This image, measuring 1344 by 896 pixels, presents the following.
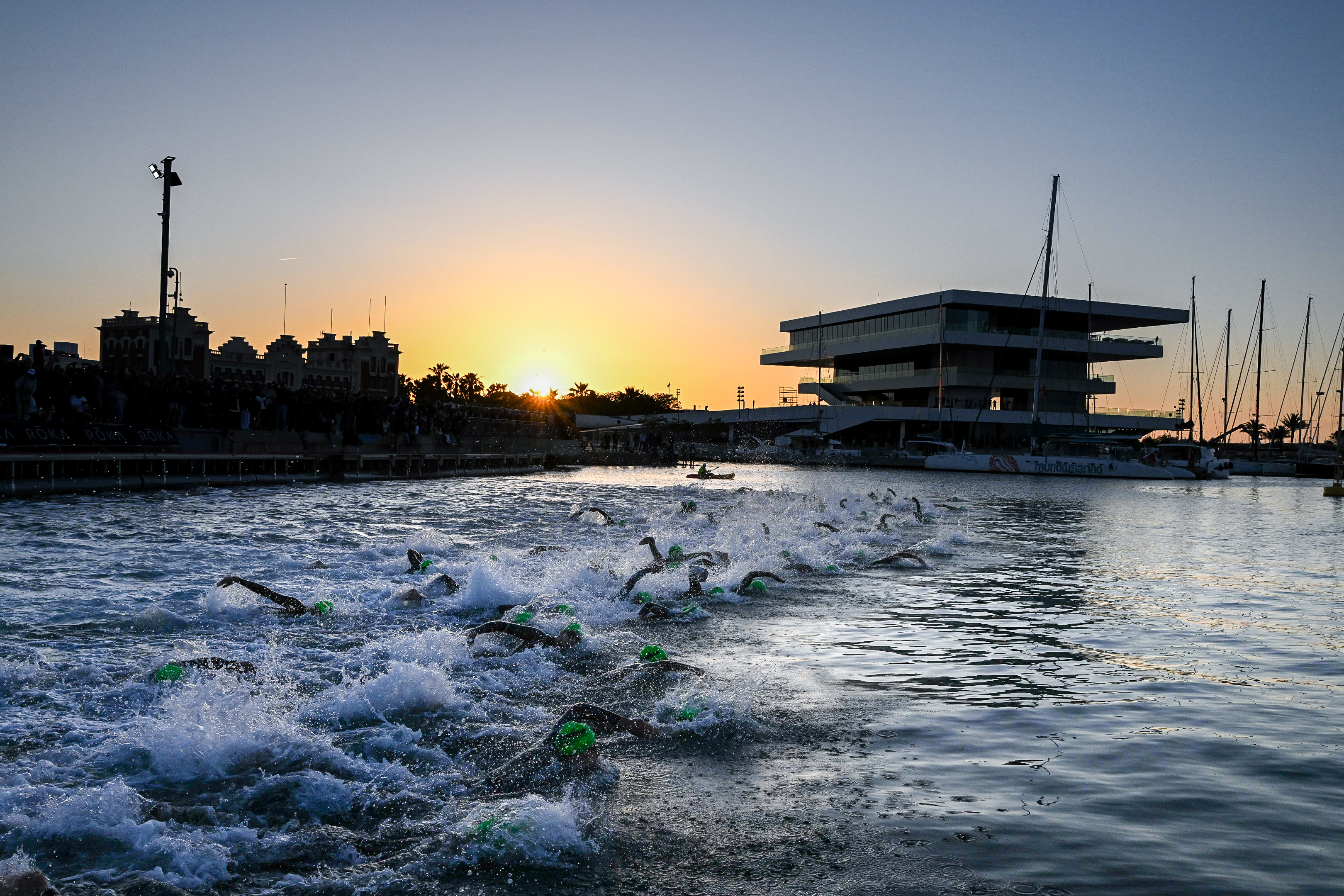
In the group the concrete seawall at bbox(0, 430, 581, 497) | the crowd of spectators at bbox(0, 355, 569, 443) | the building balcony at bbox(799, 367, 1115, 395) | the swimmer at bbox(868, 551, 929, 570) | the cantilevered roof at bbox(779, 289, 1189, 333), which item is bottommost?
the swimmer at bbox(868, 551, 929, 570)

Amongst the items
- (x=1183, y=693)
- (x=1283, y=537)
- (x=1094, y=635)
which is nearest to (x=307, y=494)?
(x=1094, y=635)

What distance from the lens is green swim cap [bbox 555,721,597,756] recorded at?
526 cm

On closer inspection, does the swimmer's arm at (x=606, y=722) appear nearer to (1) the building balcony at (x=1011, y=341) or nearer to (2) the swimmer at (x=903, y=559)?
(2) the swimmer at (x=903, y=559)

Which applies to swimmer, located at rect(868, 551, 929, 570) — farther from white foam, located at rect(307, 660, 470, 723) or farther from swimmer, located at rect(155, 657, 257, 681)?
swimmer, located at rect(155, 657, 257, 681)

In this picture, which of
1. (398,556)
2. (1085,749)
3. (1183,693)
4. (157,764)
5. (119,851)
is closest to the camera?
(119,851)

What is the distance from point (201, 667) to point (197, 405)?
27.4 meters

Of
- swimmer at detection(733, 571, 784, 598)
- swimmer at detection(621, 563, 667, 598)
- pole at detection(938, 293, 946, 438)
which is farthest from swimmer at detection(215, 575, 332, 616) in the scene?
pole at detection(938, 293, 946, 438)

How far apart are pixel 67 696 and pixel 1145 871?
6.58m

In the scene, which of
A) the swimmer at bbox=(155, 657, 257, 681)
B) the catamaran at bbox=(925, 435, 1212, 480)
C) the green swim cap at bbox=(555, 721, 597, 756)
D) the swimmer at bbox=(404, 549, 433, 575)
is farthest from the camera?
the catamaran at bbox=(925, 435, 1212, 480)

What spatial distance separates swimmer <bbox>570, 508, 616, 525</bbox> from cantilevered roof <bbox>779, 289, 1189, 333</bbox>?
73685 mm

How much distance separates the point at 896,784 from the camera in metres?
5.17

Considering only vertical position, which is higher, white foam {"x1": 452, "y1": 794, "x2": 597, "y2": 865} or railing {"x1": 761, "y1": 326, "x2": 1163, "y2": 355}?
railing {"x1": 761, "y1": 326, "x2": 1163, "y2": 355}

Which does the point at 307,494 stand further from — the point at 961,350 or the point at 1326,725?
the point at 961,350

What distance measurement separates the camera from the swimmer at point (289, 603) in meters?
9.34
